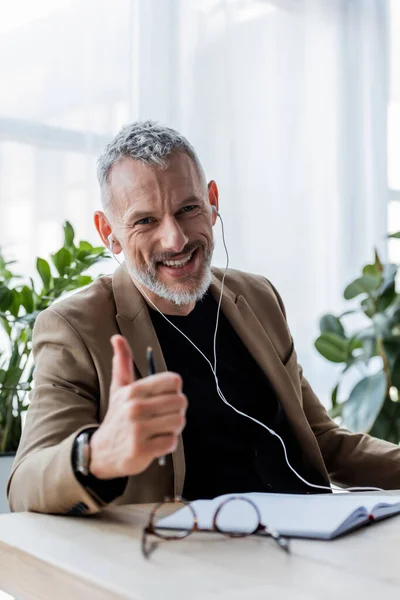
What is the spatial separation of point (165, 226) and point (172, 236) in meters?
0.03

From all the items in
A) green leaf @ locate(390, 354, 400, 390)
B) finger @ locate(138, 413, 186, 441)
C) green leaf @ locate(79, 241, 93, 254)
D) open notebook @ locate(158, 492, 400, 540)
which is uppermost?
green leaf @ locate(79, 241, 93, 254)

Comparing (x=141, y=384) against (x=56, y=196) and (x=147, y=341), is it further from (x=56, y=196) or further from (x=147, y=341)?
(x=56, y=196)

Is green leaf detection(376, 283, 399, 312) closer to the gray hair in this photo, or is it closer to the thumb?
the gray hair

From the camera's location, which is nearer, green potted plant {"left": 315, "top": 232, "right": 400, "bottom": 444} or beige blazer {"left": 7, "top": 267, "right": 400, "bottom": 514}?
beige blazer {"left": 7, "top": 267, "right": 400, "bottom": 514}

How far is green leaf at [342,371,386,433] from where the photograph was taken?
326 cm

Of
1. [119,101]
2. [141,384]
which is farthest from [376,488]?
[119,101]

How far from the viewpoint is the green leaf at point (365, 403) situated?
326cm

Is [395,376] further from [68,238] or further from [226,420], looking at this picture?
[226,420]

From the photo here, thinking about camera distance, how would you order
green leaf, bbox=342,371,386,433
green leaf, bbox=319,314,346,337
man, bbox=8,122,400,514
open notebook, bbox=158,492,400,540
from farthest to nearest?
1. green leaf, bbox=319,314,346,337
2. green leaf, bbox=342,371,386,433
3. man, bbox=8,122,400,514
4. open notebook, bbox=158,492,400,540

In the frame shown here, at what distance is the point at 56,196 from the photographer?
3.04m

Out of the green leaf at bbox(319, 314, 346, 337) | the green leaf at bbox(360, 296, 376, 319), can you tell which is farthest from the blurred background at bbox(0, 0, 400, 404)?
the green leaf at bbox(360, 296, 376, 319)

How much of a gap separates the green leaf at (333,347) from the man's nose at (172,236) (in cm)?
180

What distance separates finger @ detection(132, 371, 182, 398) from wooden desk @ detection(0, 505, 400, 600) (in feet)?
0.68

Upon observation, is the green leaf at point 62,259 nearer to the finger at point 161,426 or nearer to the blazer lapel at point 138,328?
the blazer lapel at point 138,328
